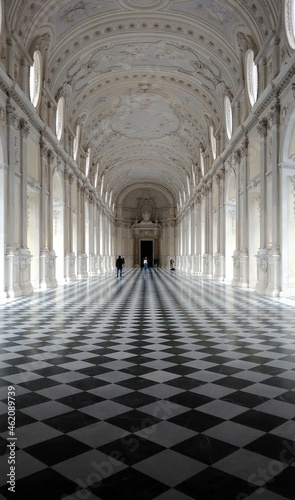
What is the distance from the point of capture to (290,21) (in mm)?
13383

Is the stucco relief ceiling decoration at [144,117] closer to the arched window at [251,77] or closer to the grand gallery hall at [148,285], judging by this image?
the grand gallery hall at [148,285]

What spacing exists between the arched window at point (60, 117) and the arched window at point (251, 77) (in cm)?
953

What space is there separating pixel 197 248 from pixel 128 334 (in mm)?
27745

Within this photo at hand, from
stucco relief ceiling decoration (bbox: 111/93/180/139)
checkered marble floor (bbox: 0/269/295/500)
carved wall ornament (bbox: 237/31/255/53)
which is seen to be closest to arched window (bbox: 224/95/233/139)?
carved wall ornament (bbox: 237/31/255/53)

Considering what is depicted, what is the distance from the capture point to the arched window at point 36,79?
17.8 metres

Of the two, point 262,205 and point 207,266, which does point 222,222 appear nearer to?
point 207,266

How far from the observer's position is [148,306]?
11.6 metres

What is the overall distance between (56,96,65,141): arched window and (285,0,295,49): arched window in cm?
1257

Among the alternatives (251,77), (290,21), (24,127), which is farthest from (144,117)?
(290,21)

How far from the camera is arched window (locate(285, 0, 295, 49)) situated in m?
13.2

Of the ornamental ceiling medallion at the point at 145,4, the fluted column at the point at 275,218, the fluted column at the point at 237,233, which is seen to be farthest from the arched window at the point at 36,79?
the fluted column at the point at 275,218

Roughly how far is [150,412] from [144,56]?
72.5 feet

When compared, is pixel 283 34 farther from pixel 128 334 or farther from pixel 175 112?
pixel 175 112

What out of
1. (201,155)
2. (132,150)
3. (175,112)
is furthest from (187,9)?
(132,150)
